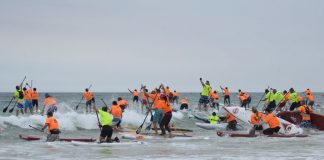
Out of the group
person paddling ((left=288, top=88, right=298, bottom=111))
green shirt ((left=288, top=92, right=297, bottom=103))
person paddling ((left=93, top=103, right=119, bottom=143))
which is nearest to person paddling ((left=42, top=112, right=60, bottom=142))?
person paddling ((left=93, top=103, right=119, bottom=143))

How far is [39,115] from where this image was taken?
29.7 m

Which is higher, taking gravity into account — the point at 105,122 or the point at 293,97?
the point at 293,97

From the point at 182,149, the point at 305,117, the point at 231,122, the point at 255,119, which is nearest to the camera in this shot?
the point at 182,149

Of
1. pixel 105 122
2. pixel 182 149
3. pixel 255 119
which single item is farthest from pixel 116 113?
pixel 182 149

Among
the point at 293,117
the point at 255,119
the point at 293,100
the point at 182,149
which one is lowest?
the point at 182,149

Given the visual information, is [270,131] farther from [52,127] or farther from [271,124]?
[52,127]

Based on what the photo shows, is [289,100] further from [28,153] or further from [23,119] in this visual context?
[28,153]

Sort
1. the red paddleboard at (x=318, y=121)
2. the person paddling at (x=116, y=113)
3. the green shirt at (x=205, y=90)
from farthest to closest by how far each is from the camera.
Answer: the green shirt at (x=205, y=90) → the red paddleboard at (x=318, y=121) → the person paddling at (x=116, y=113)

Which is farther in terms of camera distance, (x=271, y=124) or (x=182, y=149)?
(x=271, y=124)

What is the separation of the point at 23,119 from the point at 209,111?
48.7ft

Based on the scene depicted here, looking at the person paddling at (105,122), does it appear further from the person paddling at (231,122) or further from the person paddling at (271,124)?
the person paddling at (231,122)

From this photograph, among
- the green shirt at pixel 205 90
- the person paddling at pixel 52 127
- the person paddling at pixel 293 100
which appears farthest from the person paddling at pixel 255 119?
the green shirt at pixel 205 90

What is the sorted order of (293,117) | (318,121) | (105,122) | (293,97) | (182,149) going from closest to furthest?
1. (182,149)
2. (105,122)
3. (318,121)
4. (293,117)
5. (293,97)

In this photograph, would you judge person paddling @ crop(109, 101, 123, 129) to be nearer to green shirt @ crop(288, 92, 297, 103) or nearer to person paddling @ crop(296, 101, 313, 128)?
person paddling @ crop(296, 101, 313, 128)
